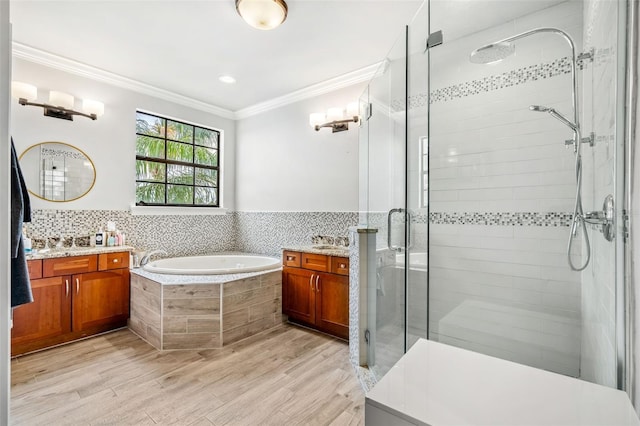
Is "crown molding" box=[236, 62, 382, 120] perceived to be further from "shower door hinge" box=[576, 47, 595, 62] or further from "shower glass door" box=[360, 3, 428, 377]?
"shower door hinge" box=[576, 47, 595, 62]

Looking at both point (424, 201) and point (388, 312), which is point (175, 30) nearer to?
point (424, 201)

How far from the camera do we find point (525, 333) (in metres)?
1.94

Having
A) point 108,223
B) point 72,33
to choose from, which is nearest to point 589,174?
point 72,33

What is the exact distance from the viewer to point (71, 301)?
2721 mm

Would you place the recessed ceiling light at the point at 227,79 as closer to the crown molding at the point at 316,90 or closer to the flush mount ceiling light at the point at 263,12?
the crown molding at the point at 316,90

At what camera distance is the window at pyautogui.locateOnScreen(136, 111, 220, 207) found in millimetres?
3674

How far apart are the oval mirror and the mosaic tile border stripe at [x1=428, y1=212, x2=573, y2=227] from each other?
133 inches

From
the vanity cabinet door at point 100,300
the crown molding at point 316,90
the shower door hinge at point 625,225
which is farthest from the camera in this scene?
the crown molding at point 316,90

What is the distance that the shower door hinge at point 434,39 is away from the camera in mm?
2131

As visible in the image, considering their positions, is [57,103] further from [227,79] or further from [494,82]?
[494,82]

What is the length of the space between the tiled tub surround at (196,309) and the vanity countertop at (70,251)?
39 cm

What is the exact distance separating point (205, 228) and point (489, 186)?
11.5ft

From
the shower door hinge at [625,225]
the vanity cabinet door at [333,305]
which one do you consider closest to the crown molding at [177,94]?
the vanity cabinet door at [333,305]

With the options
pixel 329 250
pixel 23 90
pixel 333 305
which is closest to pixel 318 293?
pixel 333 305
